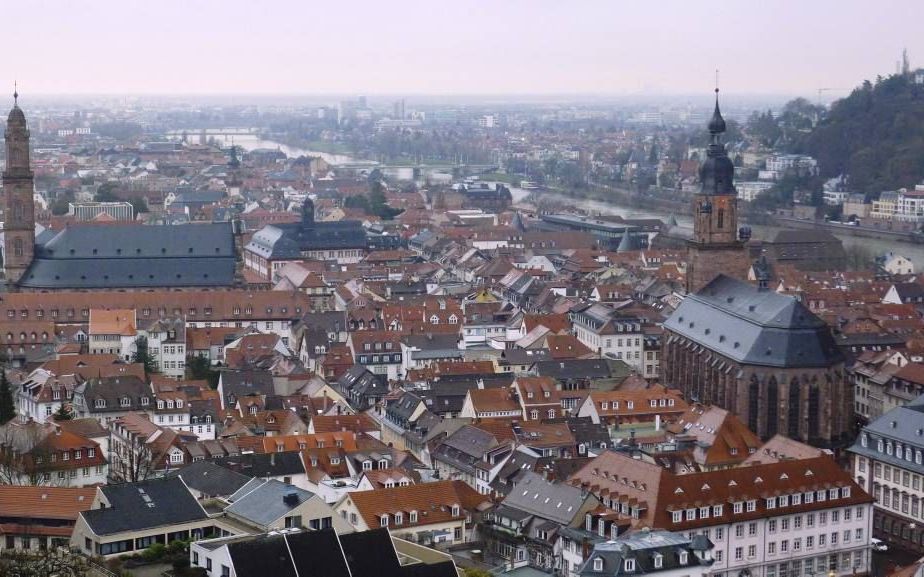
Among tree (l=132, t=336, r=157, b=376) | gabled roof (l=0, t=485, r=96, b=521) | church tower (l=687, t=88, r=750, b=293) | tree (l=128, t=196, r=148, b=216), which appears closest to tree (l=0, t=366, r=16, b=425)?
tree (l=132, t=336, r=157, b=376)

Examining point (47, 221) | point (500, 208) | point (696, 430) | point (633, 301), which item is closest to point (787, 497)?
point (696, 430)

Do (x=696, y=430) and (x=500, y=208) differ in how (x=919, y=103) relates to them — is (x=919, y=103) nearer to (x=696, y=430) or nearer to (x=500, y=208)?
(x=500, y=208)

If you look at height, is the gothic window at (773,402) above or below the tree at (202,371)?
above

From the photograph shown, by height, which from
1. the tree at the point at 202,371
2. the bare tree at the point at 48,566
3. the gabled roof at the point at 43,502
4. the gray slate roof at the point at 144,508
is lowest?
the tree at the point at 202,371

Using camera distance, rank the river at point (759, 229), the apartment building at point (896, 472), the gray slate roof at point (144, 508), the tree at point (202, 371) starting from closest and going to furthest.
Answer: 1. the gray slate roof at point (144, 508)
2. the apartment building at point (896, 472)
3. the tree at point (202, 371)
4. the river at point (759, 229)

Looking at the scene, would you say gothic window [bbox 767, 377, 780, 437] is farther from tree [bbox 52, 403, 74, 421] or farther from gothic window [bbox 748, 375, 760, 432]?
tree [bbox 52, 403, 74, 421]

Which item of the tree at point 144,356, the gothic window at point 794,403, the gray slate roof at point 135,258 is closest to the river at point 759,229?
the gray slate roof at point 135,258

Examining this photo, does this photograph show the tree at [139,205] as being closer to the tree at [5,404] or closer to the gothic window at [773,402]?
the tree at [5,404]

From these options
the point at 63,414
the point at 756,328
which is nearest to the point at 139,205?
the point at 63,414

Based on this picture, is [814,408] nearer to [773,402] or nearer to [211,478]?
[773,402]
